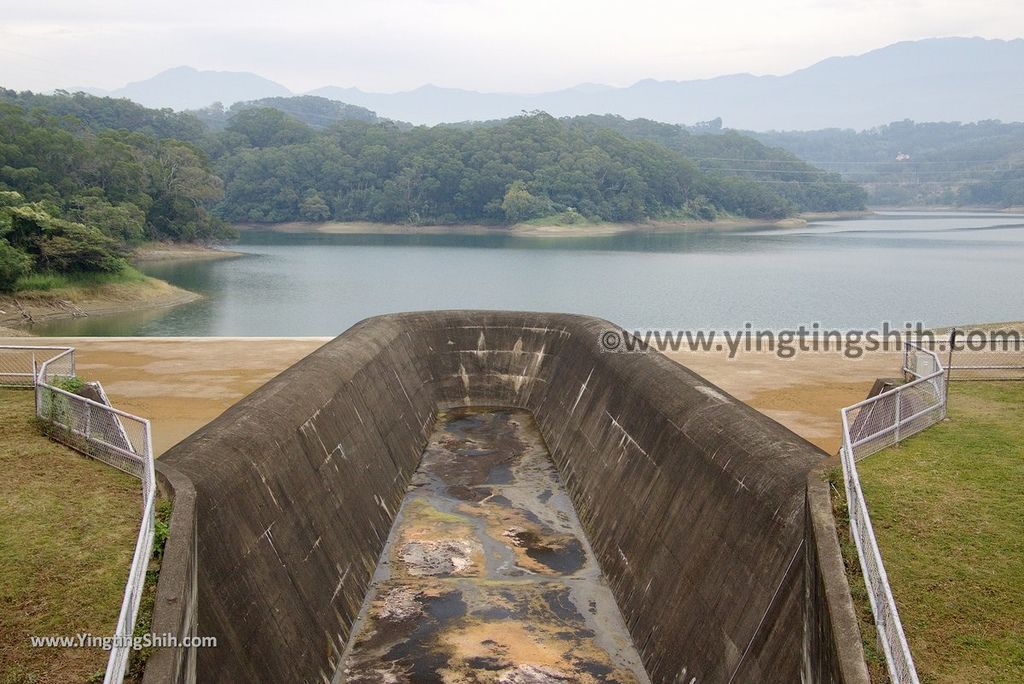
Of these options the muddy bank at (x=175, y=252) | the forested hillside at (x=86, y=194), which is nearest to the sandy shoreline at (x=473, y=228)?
the forested hillside at (x=86, y=194)

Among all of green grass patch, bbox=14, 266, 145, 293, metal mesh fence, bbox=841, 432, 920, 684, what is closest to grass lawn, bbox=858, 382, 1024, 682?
metal mesh fence, bbox=841, 432, 920, 684

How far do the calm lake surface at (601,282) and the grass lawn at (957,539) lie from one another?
38.0 metres

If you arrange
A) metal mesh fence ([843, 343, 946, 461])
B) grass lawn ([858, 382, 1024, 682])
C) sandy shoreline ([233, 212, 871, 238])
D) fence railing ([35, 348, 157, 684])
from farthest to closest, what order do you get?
sandy shoreline ([233, 212, 871, 238])
metal mesh fence ([843, 343, 946, 461])
fence railing ([35, 348, 157, 684])
grass lawn ([858, 382, 1024, 682])

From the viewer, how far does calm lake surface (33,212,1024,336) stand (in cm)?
5444

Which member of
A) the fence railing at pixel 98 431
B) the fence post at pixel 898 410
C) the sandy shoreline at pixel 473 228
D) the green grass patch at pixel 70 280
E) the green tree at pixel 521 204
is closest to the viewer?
the fence railing at pixel 98 431

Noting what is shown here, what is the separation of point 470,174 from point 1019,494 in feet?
390

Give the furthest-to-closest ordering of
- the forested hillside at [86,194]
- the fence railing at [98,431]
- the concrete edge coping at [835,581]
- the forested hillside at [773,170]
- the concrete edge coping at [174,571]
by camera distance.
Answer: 1. the forested hillside at [773,170]
2. the forested hillside at [86,194]
3. the fence railing at [98,431]
4. the concrete edge coping at [174,571]
5. the concrete edge coping at [835,581]

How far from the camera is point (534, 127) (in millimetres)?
137500

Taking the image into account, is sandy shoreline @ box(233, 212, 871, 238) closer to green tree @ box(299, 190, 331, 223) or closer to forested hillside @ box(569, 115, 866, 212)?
green tree @ box(299, 190, 331, 223)

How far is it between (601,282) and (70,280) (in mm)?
37067

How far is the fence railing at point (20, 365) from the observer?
621 inches

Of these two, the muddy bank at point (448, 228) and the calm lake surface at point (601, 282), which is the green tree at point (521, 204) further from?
the calm lake surface at point (601, 282)

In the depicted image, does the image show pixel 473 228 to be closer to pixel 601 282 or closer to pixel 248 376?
pixel 601 282

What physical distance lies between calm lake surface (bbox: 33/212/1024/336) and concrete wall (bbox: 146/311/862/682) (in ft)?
105
